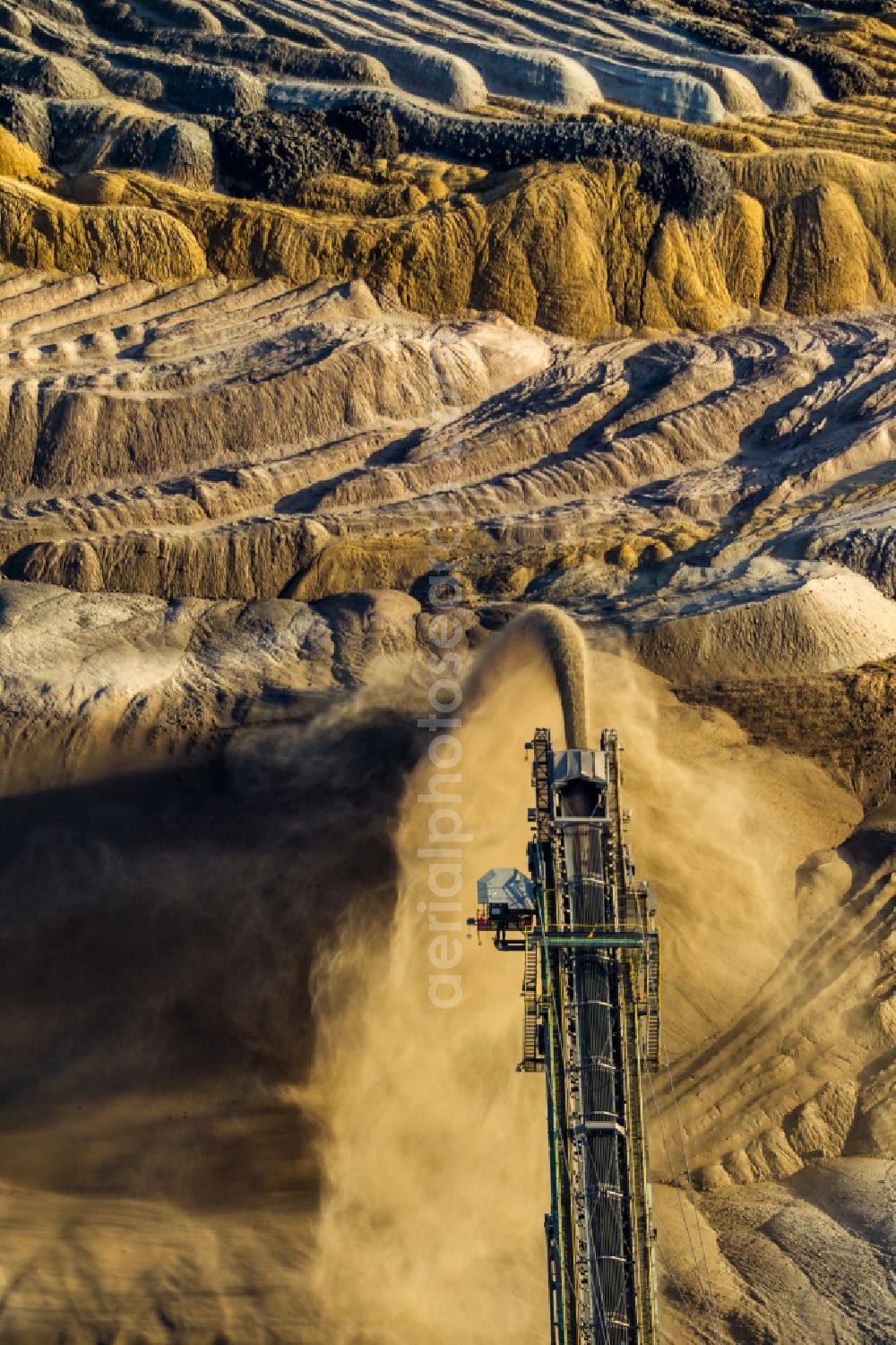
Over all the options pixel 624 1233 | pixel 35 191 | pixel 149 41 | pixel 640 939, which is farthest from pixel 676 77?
pixel 624 1233

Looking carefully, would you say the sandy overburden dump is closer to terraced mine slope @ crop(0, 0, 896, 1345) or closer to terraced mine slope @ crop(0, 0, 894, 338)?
terraced mine slope @ crop(0, 0, 896, 1345)

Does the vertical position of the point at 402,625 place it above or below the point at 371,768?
above

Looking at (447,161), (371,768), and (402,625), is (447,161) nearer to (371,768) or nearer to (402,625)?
(402,625)

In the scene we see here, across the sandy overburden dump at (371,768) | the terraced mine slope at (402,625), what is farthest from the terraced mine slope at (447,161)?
the sandy overburden dump at (371,768)

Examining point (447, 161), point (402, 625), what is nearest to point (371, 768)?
Answer: point (402, 625)

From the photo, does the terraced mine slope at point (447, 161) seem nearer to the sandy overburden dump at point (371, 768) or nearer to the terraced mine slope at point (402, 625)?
the terraced mine slope at point (402, 625)

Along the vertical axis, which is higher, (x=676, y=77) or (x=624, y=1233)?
(x=676, y=77)

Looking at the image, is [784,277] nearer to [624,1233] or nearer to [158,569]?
[158,569]

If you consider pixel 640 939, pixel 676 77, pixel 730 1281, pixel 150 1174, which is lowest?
pixel 730 1281
